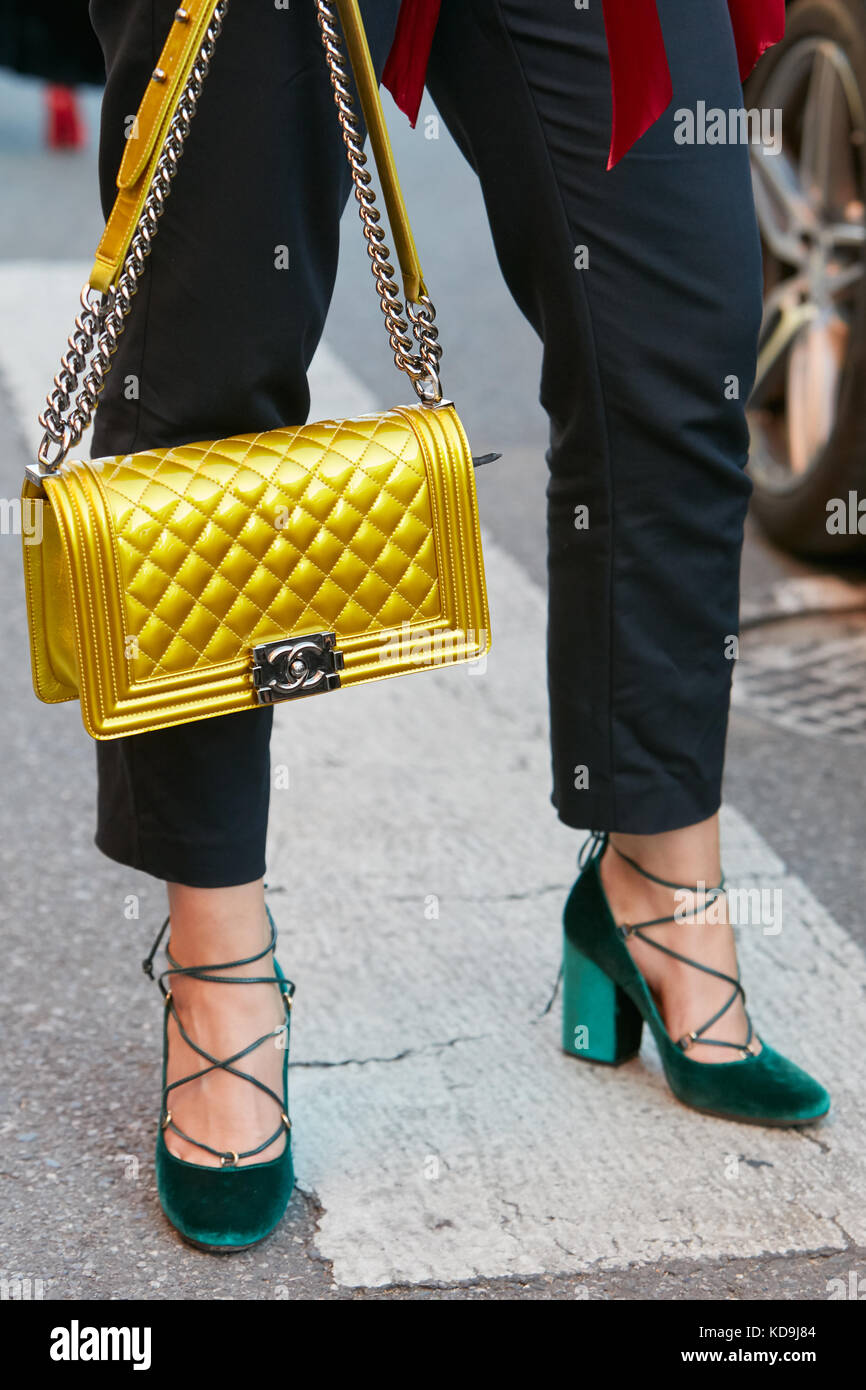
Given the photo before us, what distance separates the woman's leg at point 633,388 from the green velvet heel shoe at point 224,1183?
381 mm

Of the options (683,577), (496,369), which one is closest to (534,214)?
(683,577)

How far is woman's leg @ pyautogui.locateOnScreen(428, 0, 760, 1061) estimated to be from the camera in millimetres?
1369

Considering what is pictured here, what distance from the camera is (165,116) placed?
1.20 m

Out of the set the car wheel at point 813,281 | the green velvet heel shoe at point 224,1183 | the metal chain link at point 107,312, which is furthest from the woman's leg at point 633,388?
the car wheel at point 813,281

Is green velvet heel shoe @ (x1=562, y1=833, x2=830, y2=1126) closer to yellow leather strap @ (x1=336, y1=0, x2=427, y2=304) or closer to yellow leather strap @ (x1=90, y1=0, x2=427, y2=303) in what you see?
yellow leather strap @ (x1=336, y1=0, x2=427, y2=304)

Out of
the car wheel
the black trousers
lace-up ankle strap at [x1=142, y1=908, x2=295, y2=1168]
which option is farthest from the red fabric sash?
the car wheel

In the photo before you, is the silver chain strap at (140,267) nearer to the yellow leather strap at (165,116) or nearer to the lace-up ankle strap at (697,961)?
the yellow leather strap at (165,116)

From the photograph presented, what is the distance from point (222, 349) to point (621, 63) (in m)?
0.39

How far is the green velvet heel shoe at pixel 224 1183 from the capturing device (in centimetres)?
142

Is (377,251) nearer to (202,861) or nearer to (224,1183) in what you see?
(202,861)

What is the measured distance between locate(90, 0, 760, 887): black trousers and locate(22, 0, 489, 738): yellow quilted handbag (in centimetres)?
4

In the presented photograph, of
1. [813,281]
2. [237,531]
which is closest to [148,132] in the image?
[237,531]

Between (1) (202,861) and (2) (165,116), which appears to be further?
(1) (202,861)

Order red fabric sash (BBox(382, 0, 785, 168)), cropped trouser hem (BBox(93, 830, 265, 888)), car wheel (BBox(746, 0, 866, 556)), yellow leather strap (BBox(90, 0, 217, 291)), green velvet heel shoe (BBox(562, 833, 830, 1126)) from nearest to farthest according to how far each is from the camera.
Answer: yellow leather strap (BBox(90, 0, 217, 291))
red fabric sash (BBox(382, 0, 785, 168))
cropped trouser hem (BBox(93, 830, 265, 888))
green velvet heel shoe (BBox(562, 833, 830, 1126))
car wheel (BBox(746, 0, 866, 556))
